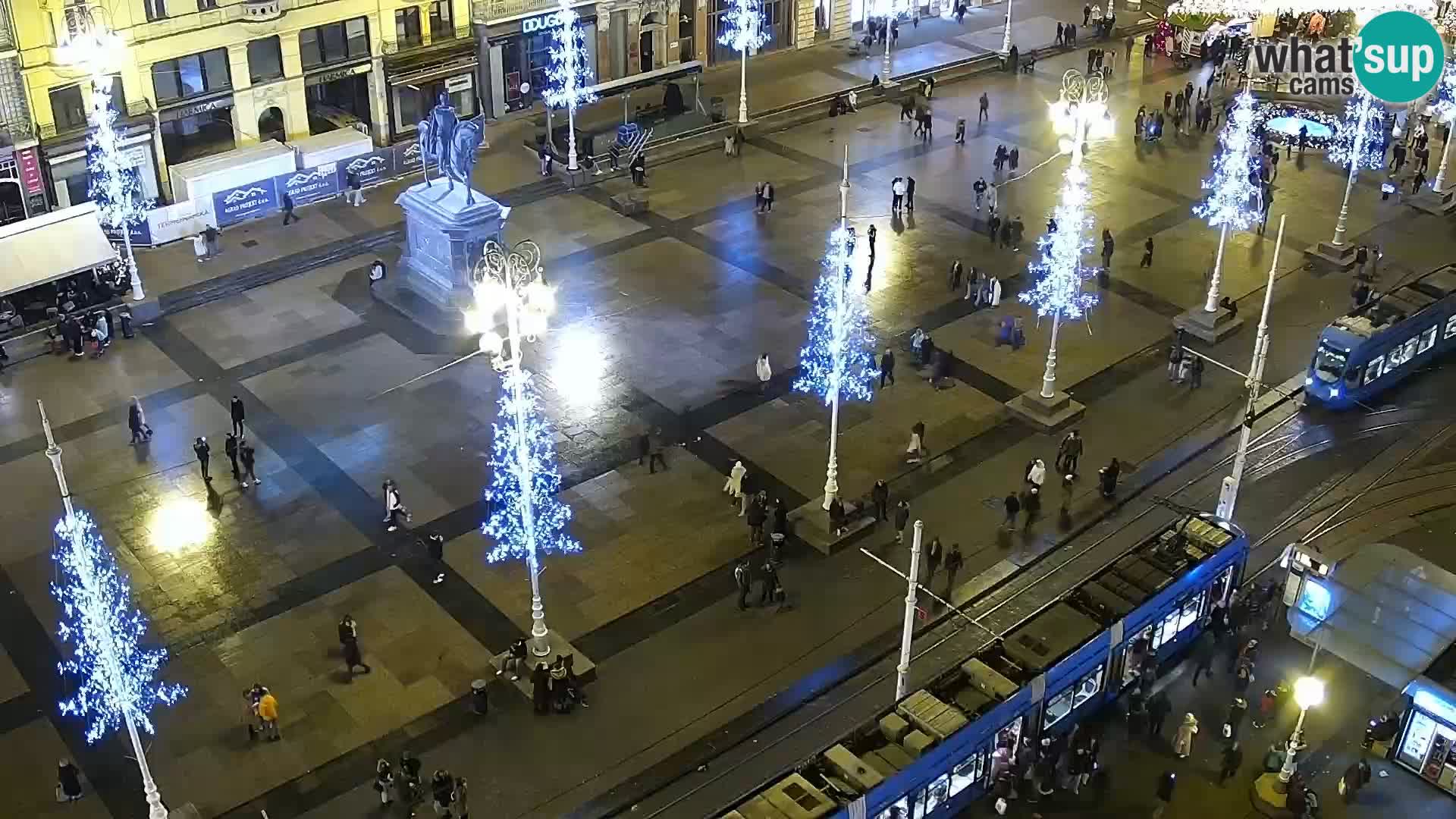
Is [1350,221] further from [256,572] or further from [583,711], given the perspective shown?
[256,572]

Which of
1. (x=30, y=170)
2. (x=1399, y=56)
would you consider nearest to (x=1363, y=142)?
(x=1399, y=56)

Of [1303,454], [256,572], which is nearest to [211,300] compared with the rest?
[256,572]

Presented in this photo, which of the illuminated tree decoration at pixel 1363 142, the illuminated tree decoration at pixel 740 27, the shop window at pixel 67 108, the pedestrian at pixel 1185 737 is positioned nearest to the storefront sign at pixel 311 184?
the shop window at pixel 67 108

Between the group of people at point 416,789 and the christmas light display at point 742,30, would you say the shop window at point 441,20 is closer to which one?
the christmas light display at point 742,30

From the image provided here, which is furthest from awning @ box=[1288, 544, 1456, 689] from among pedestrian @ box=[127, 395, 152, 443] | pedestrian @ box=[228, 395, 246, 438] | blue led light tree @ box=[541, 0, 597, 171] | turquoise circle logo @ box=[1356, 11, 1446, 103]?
blue led light tree @ box=[541, 0, 597, 171]

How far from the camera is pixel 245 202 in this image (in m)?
50.8

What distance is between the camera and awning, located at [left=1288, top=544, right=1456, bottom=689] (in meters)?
→ 30.6

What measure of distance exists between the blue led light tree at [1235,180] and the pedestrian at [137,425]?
3204cm

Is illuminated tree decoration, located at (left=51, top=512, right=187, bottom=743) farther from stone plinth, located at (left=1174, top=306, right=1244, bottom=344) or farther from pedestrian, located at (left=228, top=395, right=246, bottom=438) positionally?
stone plinth, located at (left=1174, top=306, right=1244, bottom=344)

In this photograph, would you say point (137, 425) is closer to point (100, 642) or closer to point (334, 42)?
point (100, 642)

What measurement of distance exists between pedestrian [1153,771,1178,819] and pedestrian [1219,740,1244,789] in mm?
983

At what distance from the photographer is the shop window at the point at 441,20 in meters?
57.0

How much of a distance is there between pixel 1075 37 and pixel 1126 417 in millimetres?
38023

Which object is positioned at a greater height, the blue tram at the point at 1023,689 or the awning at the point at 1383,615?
the blue tram at the point at 1023,689
